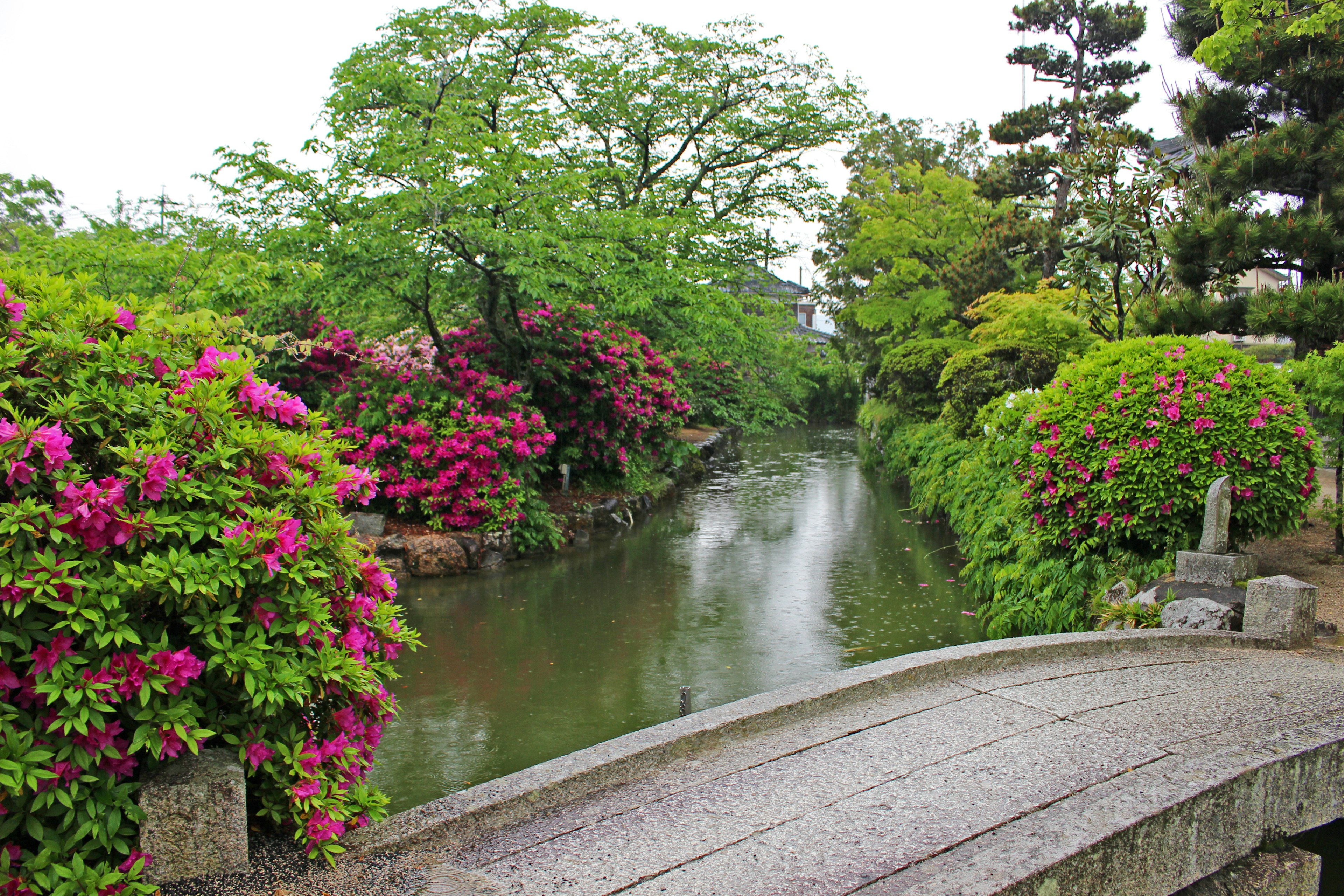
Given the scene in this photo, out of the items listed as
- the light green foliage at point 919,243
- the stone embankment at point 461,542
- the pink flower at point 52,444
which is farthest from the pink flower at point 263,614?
the light green foliage at point 919,243

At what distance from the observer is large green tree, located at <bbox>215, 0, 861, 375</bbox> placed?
30.9 feet

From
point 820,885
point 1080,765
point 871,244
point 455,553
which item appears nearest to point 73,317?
point 820,885

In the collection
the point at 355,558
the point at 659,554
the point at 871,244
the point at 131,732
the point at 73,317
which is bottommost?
the point at 659,554

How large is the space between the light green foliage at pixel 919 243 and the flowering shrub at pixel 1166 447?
12.0 metres

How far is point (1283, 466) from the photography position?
557cm

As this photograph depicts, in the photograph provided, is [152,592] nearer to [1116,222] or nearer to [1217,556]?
[1217,556]

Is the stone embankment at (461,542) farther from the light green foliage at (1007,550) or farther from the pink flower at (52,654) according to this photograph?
the pink flower at (52,654)

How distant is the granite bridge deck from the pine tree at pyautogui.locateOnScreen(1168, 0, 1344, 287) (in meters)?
5.42

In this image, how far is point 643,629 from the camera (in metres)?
7.44

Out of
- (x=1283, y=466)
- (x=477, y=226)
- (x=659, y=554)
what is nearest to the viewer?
(x=1283, y=466)

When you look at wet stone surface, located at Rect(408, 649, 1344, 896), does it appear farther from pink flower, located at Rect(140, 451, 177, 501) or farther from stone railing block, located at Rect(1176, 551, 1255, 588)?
pink flower, located at Rect(140, 451, 177, 501)

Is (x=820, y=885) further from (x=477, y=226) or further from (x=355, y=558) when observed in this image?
(x=477, y=226)

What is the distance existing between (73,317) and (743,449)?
2398cm

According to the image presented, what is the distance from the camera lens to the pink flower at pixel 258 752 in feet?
7.75
